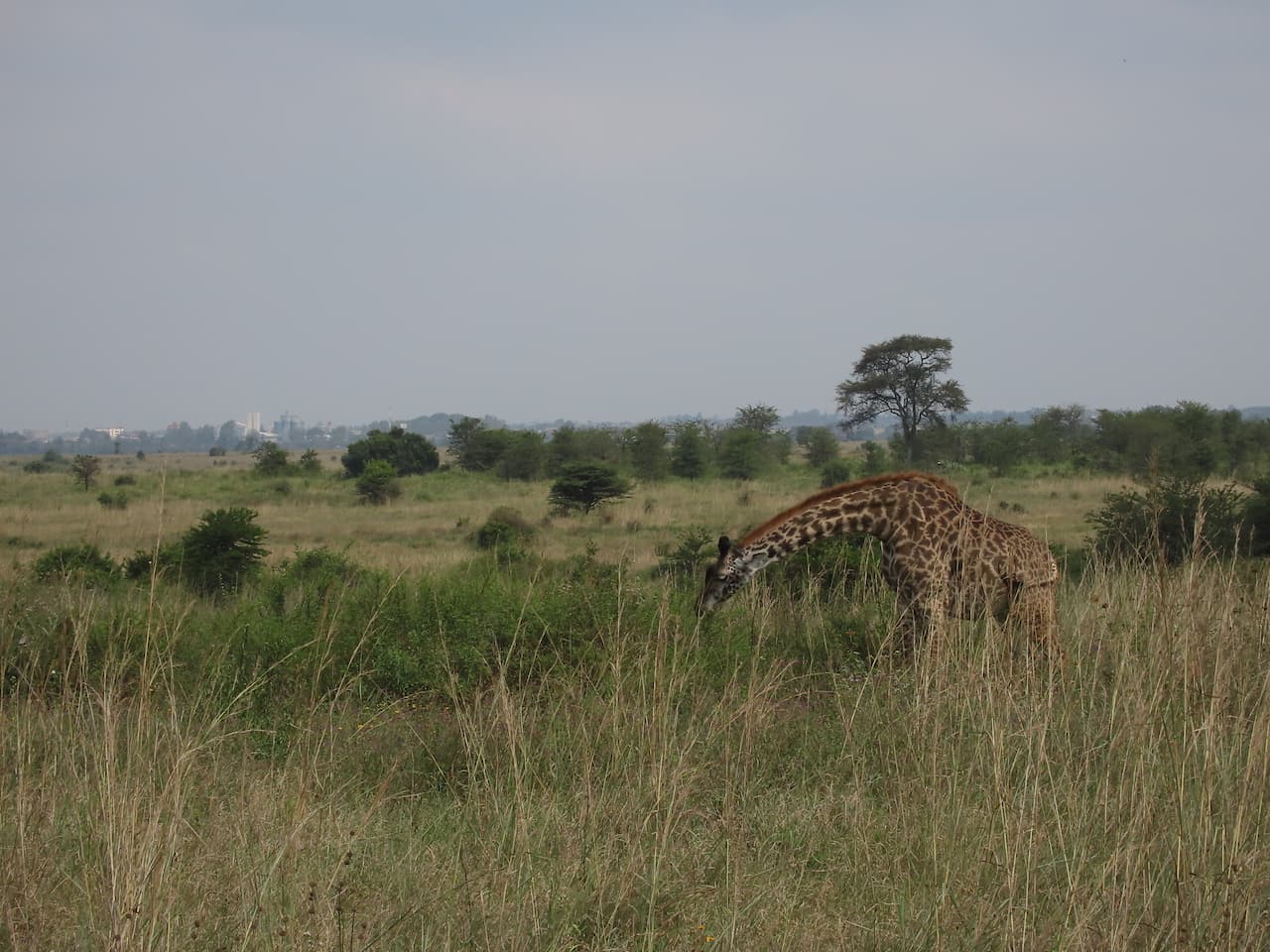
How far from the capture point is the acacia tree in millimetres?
41719

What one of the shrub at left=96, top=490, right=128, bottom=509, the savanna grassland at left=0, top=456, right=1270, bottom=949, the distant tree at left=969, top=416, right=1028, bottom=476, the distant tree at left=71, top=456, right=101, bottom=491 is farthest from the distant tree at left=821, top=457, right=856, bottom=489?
the savanna grassland at left=0, top=456, right=1270, bottom=949

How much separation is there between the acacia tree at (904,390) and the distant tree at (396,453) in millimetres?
17622

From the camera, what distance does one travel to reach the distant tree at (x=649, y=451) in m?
44.1

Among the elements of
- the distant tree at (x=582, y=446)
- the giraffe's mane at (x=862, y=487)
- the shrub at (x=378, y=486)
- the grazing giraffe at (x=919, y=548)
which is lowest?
the shrub at (x=378, y=486)

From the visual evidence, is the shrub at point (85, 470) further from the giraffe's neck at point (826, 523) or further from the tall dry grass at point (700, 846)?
the tall dry grass at point (700, 846)

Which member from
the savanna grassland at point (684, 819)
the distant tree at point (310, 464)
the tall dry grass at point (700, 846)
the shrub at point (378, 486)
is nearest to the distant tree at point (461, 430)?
the distant tree at point (310, 464)

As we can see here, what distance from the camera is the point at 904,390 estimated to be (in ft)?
139

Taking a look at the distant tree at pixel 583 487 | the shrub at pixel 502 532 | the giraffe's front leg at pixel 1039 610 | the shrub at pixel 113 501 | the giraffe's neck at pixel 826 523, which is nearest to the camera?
the giraffe's front leg at pixel 1039 610

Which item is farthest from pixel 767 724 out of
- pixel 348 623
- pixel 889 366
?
pixel 889 366

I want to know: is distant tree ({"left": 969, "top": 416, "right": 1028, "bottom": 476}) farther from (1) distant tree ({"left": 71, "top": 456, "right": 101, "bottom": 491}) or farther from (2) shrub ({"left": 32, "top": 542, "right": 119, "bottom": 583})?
(1) distant tree ({"left": 71, "top": 456, "right": 101, "bottom": 491})

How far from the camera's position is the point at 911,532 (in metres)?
7.35

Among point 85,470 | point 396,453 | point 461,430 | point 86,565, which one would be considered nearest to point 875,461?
point 396,453

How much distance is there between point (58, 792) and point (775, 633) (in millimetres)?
5057

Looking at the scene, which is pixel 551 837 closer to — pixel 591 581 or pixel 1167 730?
pixel 1167 730
